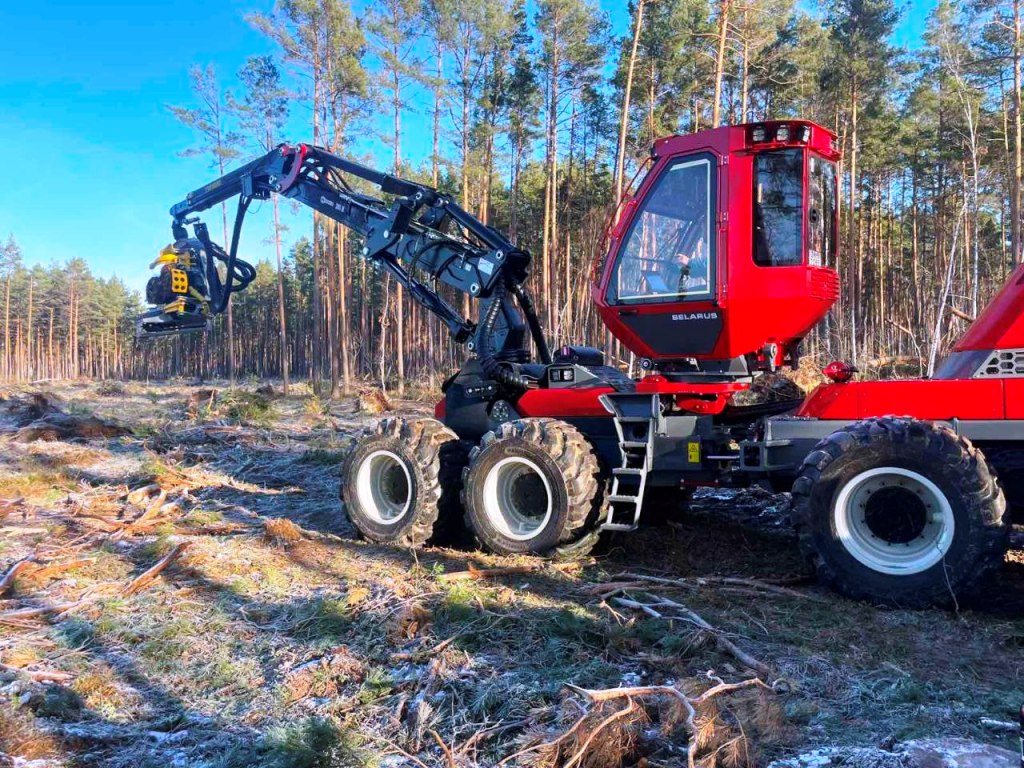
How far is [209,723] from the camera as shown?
362 centimetres

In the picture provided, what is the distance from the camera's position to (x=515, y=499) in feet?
21.6

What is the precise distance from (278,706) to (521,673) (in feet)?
4.14

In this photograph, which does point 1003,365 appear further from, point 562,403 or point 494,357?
point 494,357

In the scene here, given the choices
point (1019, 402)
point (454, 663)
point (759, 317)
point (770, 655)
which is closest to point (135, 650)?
point (454, 663)

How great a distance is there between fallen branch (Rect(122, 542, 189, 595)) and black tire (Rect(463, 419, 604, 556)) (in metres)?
2.57

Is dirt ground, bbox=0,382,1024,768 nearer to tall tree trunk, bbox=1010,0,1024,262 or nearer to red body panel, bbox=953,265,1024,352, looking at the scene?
red body panel, bbox=953,265,1024,352

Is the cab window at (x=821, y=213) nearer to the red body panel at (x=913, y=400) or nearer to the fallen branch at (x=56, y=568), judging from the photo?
the red body panel at (x=913, y=400)

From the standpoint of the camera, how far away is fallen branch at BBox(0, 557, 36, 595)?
5.66 metres

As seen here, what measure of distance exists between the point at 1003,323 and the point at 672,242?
2344 millimetres

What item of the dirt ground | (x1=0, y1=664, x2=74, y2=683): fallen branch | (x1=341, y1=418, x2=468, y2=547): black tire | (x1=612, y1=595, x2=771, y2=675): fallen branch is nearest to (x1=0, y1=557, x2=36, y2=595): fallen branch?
the dirt ground

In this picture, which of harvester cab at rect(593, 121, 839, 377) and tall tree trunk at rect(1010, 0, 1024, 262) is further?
tall tree trunk at rect(1010, 0, 1024, 262)

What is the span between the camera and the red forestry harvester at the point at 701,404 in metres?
4.55

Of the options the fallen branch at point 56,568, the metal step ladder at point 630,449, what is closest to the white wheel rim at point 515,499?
the metal step ladder at point 630,449


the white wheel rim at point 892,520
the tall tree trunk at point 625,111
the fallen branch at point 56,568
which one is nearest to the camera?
the white wheel rim at point 892,520
